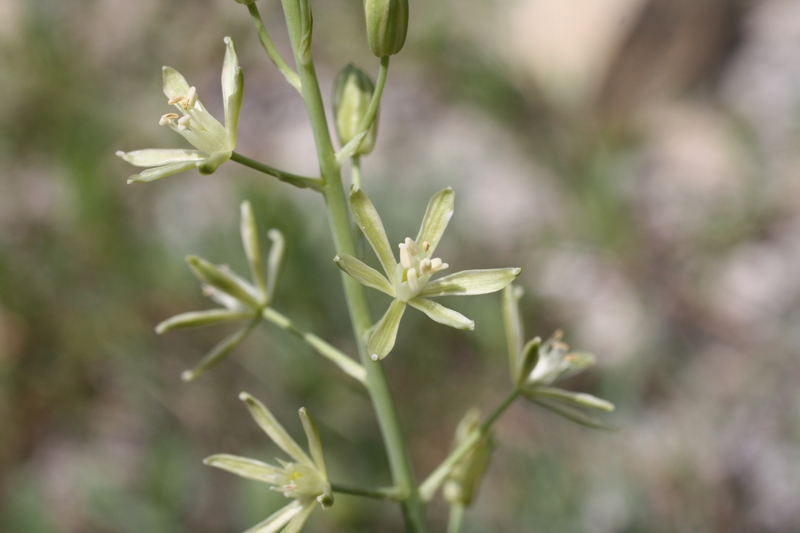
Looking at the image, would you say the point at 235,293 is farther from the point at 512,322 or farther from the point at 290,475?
the point at 512,322

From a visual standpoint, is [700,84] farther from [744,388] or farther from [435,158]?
[744,388]

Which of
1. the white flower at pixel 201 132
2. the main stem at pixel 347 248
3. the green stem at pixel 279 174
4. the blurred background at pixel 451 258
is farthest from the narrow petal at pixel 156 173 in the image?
the blurred background at pixel 451 258

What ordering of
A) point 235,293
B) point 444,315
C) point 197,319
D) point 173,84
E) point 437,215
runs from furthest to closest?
1. point 235,293
2. point 197,319
3. point 173,84
4. point 437,215
5. point 444,315

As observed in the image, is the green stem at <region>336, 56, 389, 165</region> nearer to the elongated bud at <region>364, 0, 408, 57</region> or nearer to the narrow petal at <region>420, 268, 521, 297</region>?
the elongated bud at <region>364, 0, 408, 57</region>

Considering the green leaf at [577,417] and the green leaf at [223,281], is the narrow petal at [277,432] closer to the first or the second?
the green leaf at [223,281]

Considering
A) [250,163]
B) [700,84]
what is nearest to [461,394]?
[250,163]

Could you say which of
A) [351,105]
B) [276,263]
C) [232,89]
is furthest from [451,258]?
[232,89]

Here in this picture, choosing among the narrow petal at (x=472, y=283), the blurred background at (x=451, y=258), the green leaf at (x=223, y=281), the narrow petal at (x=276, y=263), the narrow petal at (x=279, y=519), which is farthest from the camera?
the blurred background at (x=451, y=258)
